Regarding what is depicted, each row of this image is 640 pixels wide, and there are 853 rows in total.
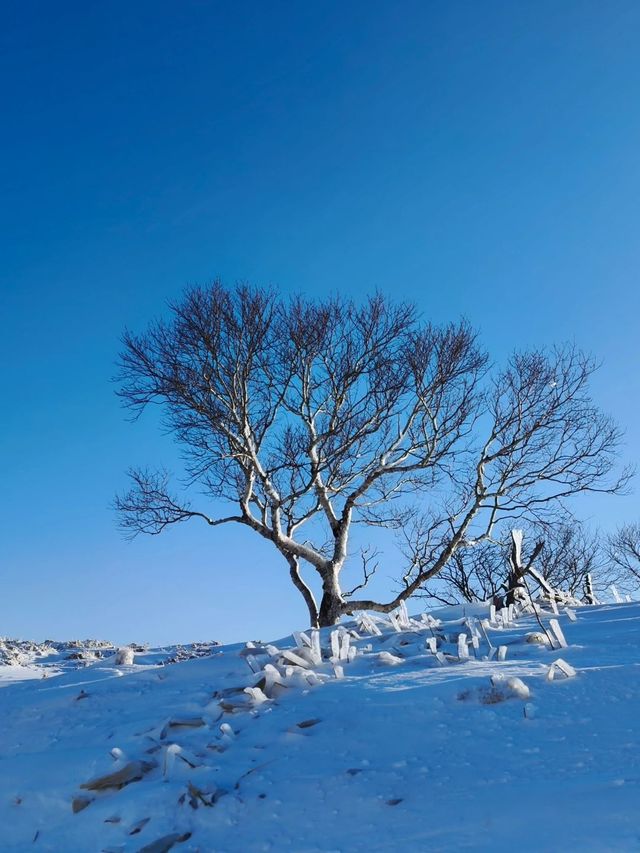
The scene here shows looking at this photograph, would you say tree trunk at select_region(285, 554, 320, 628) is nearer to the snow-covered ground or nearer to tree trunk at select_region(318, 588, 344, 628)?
tree trunk at select_region(318, 588, 344, 628)

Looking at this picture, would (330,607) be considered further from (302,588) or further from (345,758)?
(345,758)

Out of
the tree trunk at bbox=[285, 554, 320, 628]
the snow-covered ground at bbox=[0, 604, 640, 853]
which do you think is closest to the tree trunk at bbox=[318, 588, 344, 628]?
the tree trunk at bbox=[285, 554, 320, 628]

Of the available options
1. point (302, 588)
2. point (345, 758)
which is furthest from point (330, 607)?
point (345, 758)

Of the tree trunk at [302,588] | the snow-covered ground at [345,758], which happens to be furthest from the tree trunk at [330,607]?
the snow-covered ground at [345,758]

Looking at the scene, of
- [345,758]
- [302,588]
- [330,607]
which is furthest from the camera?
[302,588]

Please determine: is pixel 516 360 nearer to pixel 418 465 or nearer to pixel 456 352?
pixel 456 352

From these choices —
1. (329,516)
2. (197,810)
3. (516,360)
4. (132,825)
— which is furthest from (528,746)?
(516,360)

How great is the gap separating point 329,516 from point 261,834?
34.1ft

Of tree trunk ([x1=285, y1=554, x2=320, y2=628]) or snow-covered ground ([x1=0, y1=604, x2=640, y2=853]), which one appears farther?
tree trunk ([x1=285, y1=554, x2=320, y2=628])

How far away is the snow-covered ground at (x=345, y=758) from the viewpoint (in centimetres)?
202

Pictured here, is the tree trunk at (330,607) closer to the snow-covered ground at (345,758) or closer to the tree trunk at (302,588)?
the tree trunk at (302,588)

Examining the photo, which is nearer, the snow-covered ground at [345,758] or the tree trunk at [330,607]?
the snow-covered ground at [345,758]

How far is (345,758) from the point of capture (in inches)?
98.9

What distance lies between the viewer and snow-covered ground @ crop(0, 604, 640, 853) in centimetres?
202
